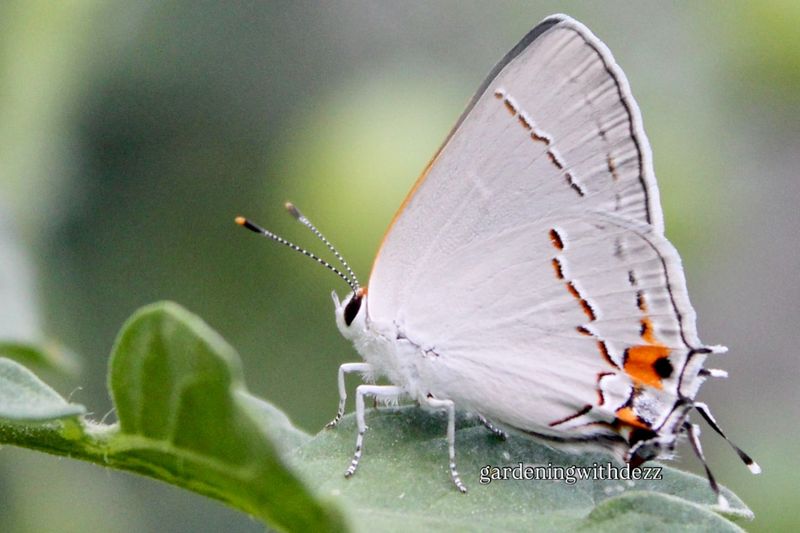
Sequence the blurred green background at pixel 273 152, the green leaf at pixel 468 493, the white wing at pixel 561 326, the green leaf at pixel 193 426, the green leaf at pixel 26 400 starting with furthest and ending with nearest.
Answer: the blurred green background at pixel 273 152 < the white wing at pixel 561 326 < the green leaf at pixel 468 493 < the green leaf at pixel 26 400 < the green leaf at pixel 193 426

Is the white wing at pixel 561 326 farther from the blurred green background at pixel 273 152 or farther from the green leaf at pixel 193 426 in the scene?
the blurred green background at pixel 273 152

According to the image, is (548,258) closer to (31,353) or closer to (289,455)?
(289,455)

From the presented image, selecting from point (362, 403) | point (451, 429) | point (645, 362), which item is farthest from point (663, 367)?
point (362, 403)

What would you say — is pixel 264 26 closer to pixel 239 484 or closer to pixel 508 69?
pixel 508 69

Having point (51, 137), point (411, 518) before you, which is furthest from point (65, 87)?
point (411, 518)

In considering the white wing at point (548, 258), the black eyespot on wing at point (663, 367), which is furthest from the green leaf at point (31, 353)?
the black eyespot on wing at point (663, 367)

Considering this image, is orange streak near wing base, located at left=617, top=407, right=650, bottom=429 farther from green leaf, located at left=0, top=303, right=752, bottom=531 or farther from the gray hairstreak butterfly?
green leaf, located at left=0, top=303, right=752, bottom=531
